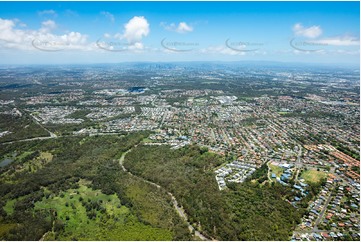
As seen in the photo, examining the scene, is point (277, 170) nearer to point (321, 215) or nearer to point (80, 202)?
point (321, 215)

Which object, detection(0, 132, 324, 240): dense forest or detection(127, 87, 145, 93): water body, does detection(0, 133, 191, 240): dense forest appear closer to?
Answer: detection(0, 132, 324, 240): dense forest

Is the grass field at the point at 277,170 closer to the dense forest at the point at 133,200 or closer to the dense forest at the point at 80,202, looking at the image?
the dense forest at the point at 133,200

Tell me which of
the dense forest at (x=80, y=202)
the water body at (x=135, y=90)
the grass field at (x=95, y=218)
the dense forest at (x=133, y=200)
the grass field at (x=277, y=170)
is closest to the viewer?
the grass field at (x=95, y=218)

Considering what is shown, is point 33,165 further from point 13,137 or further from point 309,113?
point 309,113

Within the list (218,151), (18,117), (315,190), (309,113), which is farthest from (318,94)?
(18,117)

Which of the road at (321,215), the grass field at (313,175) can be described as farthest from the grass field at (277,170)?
the road at (321,215)

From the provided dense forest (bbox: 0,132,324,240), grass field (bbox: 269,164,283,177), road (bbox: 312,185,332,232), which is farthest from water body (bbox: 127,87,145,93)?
road (bbox: 312,185,332,232)
